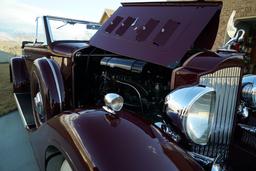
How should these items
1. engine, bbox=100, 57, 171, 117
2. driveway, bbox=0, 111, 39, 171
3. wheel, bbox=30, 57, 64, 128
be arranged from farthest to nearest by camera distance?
driveway, bbox=0, 111, 39, 171 < wheel, bbox=30, 57, 64, 128 < engine, bbox=100, 57, 171, 117

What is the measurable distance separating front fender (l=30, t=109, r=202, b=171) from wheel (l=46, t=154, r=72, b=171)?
130 mm

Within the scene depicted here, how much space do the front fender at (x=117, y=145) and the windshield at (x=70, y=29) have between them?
179cm

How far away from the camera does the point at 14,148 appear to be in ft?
9.87

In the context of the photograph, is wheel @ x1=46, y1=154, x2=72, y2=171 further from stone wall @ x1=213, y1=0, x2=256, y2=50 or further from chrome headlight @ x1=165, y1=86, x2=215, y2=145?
stone wall @ x1=213, y1=0, x2=256, y2=50

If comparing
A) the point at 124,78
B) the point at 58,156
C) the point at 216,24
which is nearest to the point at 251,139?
the point at 216,24

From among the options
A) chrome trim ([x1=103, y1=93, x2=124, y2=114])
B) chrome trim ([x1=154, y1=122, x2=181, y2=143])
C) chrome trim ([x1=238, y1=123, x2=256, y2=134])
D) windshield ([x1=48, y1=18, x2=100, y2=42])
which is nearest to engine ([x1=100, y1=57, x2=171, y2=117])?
chrome trim ([x1=154, y1=122, x2=181, y2=143])

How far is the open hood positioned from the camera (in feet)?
6.45

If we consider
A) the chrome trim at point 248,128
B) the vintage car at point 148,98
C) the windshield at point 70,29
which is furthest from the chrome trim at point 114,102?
the windshield at point 70,29

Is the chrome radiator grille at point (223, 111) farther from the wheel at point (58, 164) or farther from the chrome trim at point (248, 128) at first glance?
the wheel at point (58, 164)

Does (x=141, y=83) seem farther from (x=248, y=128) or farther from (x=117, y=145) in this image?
Answer: (x=248, y=128)

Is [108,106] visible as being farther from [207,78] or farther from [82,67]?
[82,67]

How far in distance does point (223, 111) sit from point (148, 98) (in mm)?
586

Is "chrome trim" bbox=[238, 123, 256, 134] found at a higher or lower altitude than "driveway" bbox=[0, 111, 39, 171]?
higher

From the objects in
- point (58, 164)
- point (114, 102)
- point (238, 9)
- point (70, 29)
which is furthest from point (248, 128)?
point (238, 9)
